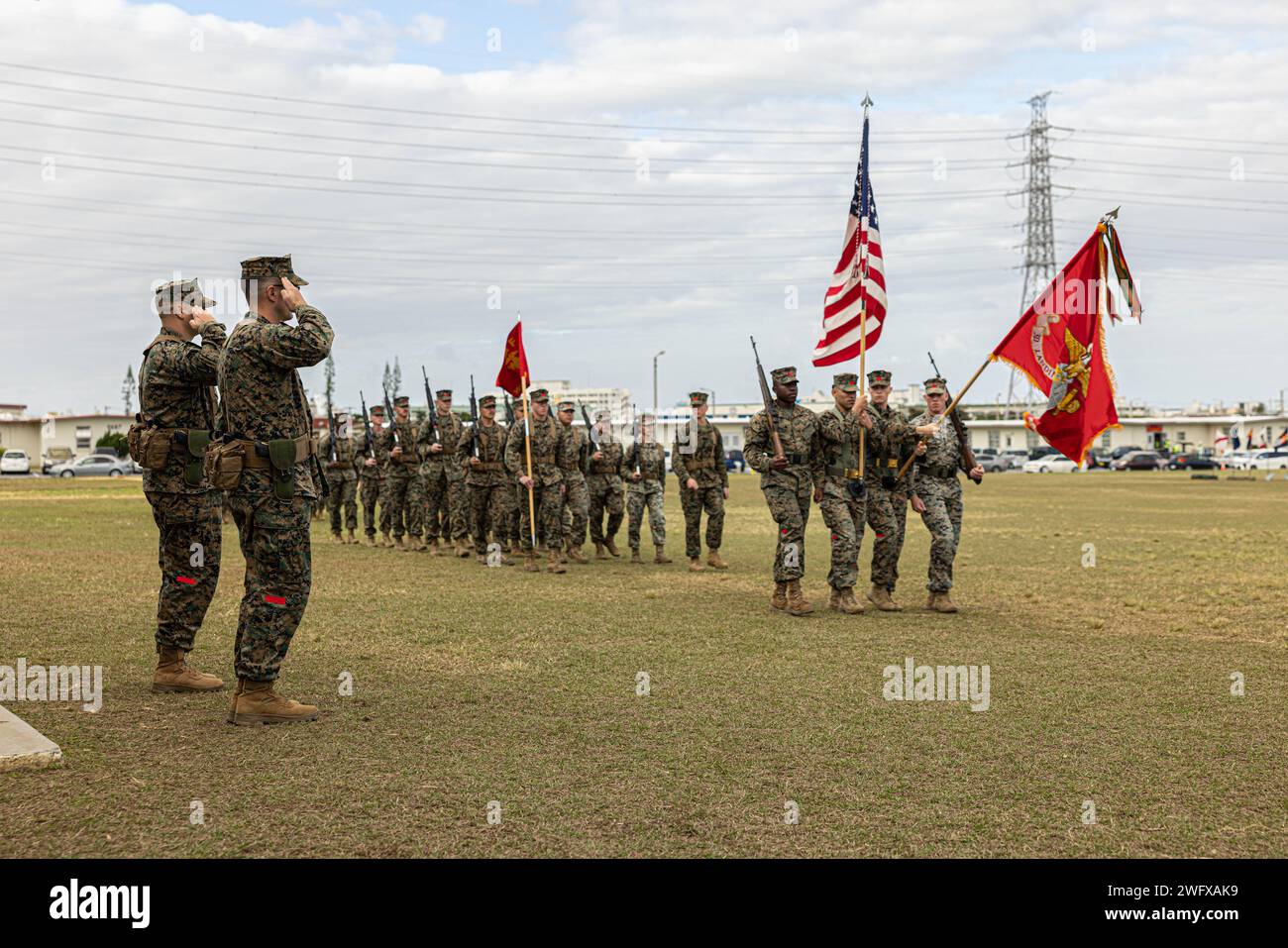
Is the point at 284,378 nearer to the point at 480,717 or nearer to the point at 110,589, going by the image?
the point at 480,717

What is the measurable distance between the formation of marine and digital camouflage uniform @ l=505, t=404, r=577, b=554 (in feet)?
0.08

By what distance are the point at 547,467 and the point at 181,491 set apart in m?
9.22

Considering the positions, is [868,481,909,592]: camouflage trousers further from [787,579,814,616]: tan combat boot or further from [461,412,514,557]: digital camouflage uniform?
[461,412,514,557]: digital camouflage uniform

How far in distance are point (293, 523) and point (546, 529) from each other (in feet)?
32.2

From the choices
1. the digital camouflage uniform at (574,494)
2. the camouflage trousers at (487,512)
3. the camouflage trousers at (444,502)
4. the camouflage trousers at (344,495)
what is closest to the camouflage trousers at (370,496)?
the camouflage trousers at (344,495)

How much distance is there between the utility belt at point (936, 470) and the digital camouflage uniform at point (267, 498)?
7.09 meters

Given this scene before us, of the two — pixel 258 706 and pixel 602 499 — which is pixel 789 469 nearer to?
pixel 258 706

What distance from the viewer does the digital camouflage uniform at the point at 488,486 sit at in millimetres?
17734

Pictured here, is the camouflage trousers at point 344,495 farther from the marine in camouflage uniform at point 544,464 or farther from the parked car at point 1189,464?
the parked car at point 1189,464

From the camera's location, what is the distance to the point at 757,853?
473cm

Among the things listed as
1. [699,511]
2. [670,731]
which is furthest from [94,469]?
[670,731]

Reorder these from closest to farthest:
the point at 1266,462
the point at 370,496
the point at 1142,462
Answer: the point at 370,496, the point at 1142,462, the point at 1266,462

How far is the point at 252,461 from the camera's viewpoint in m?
6.76

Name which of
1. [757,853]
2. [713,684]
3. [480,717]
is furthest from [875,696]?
[757,853]
